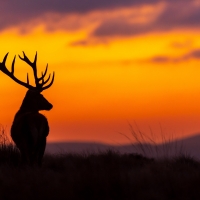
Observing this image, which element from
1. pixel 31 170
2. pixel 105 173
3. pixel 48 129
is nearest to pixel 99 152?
pixel 48 129

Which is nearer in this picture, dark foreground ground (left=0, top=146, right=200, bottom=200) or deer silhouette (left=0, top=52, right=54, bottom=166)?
dark foreground ground (left=0, top=146, right=200, bottom=200)

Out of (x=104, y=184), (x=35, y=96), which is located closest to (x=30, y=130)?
(x=35, y=96)

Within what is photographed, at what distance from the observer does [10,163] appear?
44.3 feet

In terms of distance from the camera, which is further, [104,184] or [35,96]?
[35,96]

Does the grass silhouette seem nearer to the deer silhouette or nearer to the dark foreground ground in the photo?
the dark foreground ground

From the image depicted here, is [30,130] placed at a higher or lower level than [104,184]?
higher

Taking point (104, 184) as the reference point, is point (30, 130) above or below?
above

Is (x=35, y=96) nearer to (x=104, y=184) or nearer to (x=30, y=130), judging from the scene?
(x=30, y=130)

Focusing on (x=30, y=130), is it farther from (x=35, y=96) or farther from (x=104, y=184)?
(x=104, y=184)

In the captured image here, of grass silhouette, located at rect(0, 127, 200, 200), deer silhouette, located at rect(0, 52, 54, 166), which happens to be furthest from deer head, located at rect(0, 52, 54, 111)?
grass silhouette, located at rect(0, 127, 200, 200)

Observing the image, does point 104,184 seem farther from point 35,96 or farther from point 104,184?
point 35,96

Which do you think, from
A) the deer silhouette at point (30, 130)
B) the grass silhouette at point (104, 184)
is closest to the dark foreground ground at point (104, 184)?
the grass silhouette at point (104, 184)

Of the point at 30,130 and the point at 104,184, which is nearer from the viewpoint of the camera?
the point at 104,184

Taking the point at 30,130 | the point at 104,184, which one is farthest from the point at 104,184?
the point at 30,130
